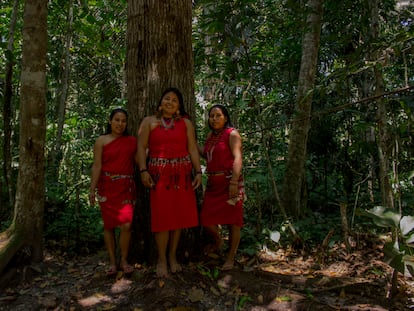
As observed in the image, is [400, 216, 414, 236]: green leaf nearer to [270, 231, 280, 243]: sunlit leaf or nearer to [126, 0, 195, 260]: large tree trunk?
[270, 231, 280, 243]: sunlit leaf

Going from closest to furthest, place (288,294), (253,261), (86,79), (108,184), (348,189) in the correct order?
(288,294) → (108,184) → (253,261) → (348,189) → (86,79)

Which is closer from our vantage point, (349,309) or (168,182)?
(349,309)

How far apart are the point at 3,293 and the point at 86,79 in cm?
951

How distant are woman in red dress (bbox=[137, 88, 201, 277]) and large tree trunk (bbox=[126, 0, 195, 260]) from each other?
28 cm

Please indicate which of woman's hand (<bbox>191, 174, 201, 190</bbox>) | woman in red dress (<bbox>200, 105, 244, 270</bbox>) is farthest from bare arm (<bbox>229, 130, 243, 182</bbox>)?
woman's hand (<bbox>191, 174, 201, 190</bbox>)

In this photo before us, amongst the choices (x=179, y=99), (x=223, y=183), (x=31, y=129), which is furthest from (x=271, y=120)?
(x=31, y=129)

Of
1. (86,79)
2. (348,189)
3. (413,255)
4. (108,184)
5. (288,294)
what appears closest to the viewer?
(413,255)

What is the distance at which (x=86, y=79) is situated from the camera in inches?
473

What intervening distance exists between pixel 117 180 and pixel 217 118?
1172 millimetres

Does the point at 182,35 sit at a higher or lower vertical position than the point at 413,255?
higher

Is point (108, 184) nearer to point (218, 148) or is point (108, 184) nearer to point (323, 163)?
point (218, 148)

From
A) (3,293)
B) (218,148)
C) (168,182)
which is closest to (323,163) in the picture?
(218,148)

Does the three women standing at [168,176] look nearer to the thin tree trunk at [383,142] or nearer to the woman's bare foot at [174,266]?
the woman's bare foot at [174,266]

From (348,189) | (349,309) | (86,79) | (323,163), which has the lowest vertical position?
(349,309)
